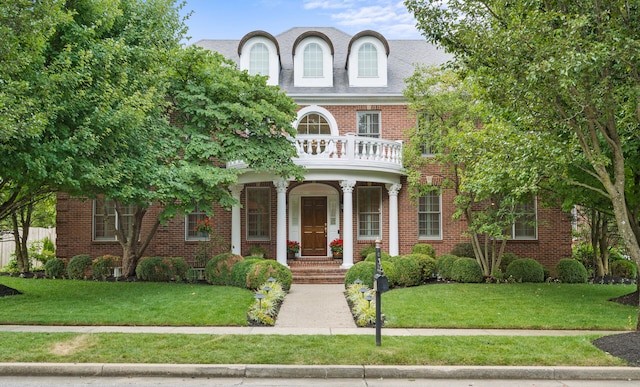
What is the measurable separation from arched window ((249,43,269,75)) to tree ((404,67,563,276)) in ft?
20.0

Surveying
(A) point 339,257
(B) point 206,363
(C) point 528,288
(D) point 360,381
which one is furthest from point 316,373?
(A) point 339,257

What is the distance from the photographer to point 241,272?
14.1 meters

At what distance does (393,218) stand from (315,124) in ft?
15.5

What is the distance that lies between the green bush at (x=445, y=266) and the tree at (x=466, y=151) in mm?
1023

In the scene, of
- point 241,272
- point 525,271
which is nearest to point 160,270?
point 241,272

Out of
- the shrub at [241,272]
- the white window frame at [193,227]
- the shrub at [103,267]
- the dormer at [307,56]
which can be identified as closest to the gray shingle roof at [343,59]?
the dormer at [307,56]

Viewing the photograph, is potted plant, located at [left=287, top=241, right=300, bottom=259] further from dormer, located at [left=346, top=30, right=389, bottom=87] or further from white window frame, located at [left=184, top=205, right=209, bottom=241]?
dormer, located at [left=346, top=30, right=389, bottom=87]

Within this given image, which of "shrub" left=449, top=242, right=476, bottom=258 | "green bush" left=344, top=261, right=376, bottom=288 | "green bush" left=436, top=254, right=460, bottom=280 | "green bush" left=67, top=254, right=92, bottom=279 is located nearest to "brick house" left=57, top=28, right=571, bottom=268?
"shrub" left=449, top=242, right=476, bottom=258

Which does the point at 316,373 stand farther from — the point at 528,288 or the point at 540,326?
the point at 528,288

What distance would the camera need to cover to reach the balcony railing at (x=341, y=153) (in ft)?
53.9

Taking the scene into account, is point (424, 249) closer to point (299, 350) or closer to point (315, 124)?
point (315, 124)

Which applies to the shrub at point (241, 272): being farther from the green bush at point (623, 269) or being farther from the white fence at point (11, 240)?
the green bush at point (623, 269)

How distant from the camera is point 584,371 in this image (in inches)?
278

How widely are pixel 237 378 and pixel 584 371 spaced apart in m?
4.86
